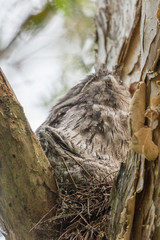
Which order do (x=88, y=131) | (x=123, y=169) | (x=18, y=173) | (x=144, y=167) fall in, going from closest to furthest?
(x=144, y=167), (x=123, y=169), (x=18, y=173), (x=88, y=131)

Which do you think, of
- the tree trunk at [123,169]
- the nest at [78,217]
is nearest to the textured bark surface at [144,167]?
the tree trunk at [123,169]

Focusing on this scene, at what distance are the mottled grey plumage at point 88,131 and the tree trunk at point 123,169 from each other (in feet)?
1.13

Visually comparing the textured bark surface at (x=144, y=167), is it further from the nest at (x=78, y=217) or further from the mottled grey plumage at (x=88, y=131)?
the mottled grey plumage at (x=88, y=131)


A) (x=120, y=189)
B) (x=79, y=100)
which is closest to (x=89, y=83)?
(x=79, y=100)

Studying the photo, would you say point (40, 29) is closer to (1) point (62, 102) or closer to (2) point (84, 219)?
(1) point (62, 102)

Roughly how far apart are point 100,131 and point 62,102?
2.18ft

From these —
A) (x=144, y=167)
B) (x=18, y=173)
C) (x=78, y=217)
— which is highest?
(x=18, y=173)

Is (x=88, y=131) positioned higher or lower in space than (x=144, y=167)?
higher

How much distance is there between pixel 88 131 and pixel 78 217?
0.89 meters

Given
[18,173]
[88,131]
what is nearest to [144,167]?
[18,173]

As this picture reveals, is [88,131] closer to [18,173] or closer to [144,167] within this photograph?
[18,173]

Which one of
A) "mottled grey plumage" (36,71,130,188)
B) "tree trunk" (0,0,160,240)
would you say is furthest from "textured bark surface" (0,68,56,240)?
"mottled grey plumage" (36,71,130,188)

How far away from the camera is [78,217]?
1567mm

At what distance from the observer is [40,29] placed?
3.82 metres
